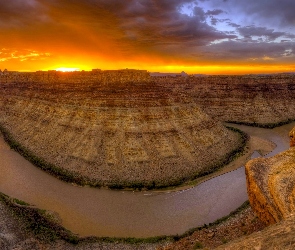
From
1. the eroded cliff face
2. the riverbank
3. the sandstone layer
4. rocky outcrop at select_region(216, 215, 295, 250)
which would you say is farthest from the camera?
the eroded cliff face

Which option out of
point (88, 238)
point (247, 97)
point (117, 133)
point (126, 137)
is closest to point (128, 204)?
point (88, 238)

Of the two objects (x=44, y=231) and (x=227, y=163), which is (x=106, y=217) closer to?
(x=44, y=231)

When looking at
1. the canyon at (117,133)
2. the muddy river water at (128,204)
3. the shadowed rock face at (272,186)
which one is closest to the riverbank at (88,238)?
the muddy river water at (128,204)

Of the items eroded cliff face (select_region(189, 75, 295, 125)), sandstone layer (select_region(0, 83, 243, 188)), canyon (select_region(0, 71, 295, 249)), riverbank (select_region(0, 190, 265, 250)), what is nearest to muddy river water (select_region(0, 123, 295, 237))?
riverbank (select_region(0, 190, 265, 250))

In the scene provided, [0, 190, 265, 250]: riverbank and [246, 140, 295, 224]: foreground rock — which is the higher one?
[246, 140, 295, 224]: foreground rock

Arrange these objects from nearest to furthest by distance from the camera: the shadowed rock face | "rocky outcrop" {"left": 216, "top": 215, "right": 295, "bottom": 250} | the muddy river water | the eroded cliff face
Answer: "rocky outcrop" {"left": 216, "top": 215, "right": 295, "bottom": 250} → the shadowed rock face → the muddy river water → the eroded cliff face

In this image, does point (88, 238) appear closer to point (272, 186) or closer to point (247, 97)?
point (272, 186)

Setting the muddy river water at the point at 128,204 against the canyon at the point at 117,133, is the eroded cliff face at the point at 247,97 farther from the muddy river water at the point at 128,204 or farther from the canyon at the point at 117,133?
the muddy river water at the point at 128,204

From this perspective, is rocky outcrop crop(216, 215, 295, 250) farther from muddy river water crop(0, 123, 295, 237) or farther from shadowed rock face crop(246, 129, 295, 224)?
muddy river water crop(0, 123, 295, 237)
